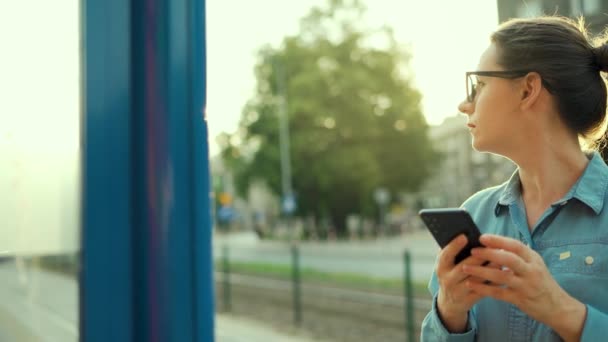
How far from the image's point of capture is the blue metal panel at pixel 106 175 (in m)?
1.04

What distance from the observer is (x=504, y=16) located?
6.79 feet

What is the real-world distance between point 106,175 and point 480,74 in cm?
74

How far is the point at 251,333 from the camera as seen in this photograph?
7746 mm

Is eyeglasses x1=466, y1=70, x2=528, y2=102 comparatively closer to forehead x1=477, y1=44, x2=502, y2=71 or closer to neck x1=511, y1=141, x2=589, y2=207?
forehead x1=477, y1=44, x2=502, y2=71

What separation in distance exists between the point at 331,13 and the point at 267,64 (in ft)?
11.2

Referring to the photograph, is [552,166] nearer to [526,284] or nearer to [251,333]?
[526,284]

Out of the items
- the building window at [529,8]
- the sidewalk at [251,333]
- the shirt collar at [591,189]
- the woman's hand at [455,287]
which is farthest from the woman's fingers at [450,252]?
the sidewalk at [251,333]

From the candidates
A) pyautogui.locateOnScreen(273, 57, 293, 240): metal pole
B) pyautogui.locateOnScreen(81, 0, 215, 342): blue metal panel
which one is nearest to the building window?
pyautogui.locateOnScreen(81, 0, 215, 342): blue metal panel

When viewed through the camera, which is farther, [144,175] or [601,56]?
[601,56]

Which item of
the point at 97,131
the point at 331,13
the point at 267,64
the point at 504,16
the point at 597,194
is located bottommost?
the point at 597,194

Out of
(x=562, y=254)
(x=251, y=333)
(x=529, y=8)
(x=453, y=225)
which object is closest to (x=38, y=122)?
(x=453, y=225)

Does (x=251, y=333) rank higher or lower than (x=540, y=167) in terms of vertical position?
lower

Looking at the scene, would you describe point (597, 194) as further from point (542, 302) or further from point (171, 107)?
point (171, 107)

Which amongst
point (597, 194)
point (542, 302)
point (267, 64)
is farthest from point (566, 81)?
point (267, 64)
